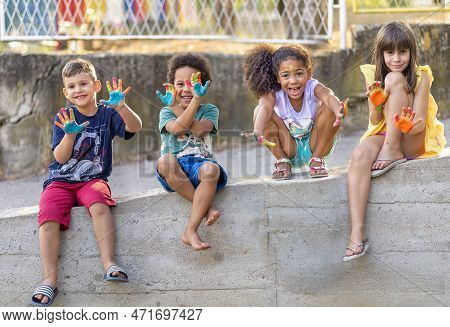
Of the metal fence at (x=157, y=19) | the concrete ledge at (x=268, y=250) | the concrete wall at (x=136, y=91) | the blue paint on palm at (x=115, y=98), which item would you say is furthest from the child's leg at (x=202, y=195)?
the metal fence at (x=157, y=19)

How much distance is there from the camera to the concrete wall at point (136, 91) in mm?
7871

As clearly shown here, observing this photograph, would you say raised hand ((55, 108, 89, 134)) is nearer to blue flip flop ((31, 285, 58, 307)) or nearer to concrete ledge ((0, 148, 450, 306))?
concrete ledge ((0, 148, 450, 306))

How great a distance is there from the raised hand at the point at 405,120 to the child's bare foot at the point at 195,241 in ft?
3.64

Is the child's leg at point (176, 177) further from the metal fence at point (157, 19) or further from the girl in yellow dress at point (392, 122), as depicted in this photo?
the metal fence at point (157, 19)

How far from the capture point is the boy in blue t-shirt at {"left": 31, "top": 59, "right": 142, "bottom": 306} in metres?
4.77

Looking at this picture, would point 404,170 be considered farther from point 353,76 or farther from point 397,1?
point 397,1

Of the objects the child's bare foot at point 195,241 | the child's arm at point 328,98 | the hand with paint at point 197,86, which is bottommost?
the child's bare foot at point 195,241

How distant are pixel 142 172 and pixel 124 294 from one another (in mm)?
2807

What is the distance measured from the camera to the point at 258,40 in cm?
827

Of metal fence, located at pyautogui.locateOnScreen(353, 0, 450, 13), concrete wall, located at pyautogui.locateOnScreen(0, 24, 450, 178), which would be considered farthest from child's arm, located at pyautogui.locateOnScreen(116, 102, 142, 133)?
metal fence, located at pyautogui.locateOnScreen(353, 0, 450, 13)

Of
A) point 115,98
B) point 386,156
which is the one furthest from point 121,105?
point 386,156

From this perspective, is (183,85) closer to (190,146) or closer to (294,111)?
(190,146)

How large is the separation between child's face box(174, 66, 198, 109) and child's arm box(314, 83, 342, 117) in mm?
662

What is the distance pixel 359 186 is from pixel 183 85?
1078mm
